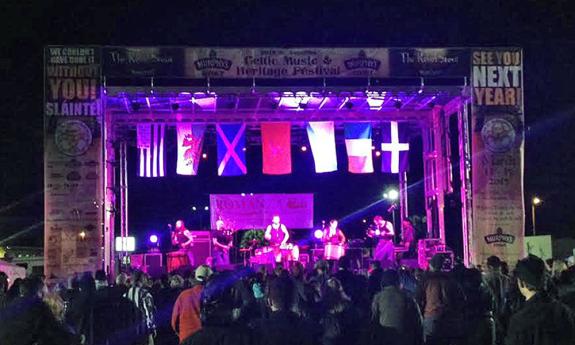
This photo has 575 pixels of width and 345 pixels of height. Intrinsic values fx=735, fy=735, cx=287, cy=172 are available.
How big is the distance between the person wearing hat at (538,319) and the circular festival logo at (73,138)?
14224 millimetres

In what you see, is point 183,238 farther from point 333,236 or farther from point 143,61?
point 143,61

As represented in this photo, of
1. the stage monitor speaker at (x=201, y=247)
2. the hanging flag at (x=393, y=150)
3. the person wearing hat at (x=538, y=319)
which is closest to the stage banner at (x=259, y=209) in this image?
the stage monitor speaker at (x=201, y=247)

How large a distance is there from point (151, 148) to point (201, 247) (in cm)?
387

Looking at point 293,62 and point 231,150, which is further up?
point 293,62

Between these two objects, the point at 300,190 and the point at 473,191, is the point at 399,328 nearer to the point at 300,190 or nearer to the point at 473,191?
the point at 473,191

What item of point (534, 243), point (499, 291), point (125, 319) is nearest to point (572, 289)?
point (499, 291)

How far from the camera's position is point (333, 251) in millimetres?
22656

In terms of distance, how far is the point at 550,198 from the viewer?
46031mm

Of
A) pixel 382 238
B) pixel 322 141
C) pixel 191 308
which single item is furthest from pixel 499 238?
pixel 191 308

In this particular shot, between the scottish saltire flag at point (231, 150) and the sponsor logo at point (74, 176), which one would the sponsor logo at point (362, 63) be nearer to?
the scottish saltire flag at point (231, 150)

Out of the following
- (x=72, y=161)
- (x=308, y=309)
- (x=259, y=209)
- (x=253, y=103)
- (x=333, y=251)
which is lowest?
(x=333, y=251)

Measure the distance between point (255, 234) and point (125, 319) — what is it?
16390 millimetres

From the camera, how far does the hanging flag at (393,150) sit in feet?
69.2

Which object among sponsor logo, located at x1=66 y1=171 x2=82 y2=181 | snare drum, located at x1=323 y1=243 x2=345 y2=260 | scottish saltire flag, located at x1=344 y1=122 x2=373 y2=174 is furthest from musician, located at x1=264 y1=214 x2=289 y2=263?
sponsor logo, located at x1=66 y1=171 x2=82 y2=181
